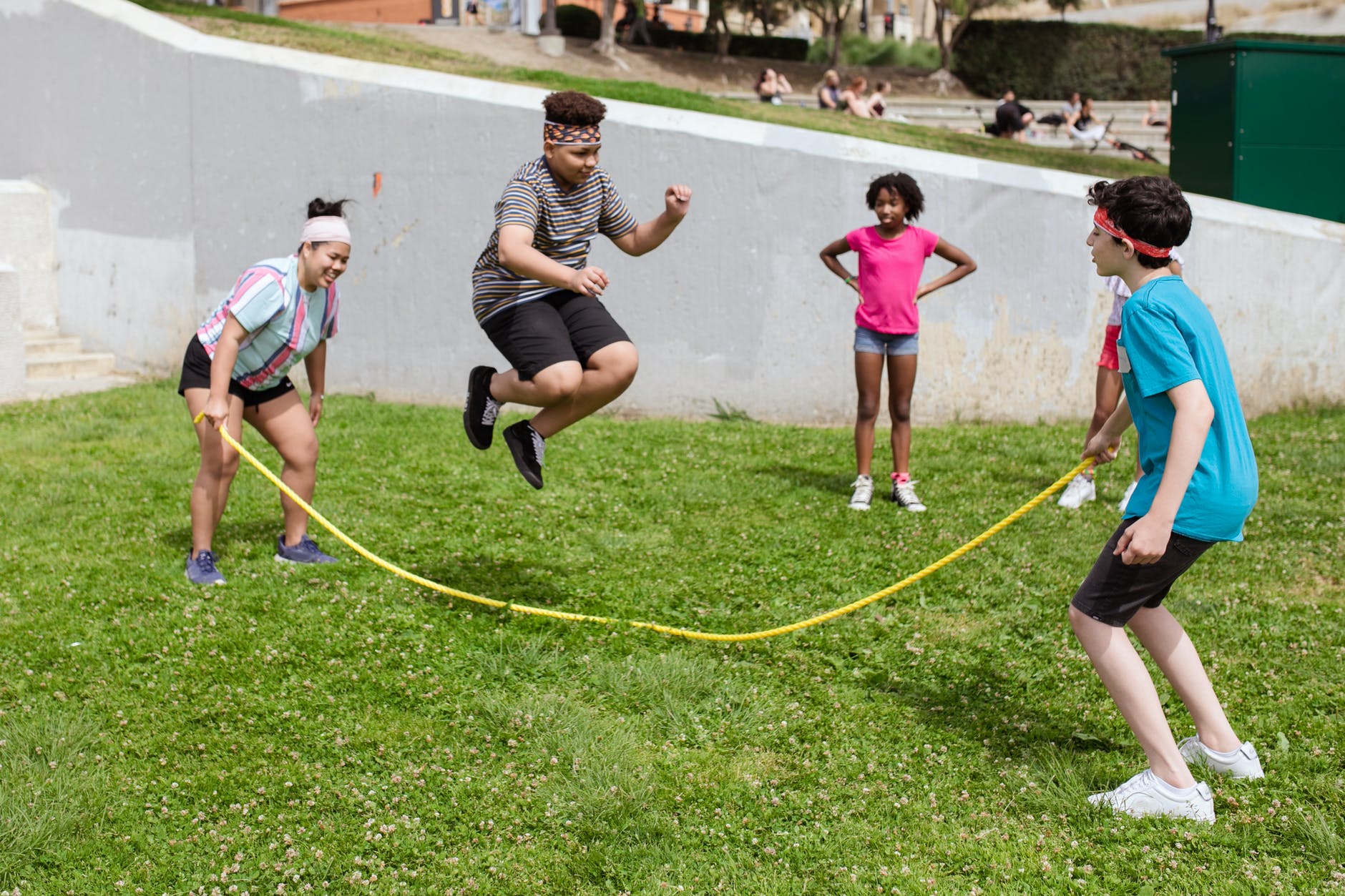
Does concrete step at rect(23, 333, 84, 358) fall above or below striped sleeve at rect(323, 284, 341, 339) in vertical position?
below

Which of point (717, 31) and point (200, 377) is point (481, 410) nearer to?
point (200, 377)

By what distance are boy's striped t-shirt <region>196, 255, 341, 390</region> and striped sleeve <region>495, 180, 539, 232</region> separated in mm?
1221

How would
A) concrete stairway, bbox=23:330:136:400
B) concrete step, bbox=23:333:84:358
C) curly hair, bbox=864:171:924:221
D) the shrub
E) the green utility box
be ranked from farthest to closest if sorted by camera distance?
1. the shrub
2. concrete step, bbox=23:333:84:358
3. concrete stairway, bbox=23:330:136:400
4. the green utility box
5. curly hair, bbox=864:171:924:221

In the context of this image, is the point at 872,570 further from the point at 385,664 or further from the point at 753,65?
the point at 753,65

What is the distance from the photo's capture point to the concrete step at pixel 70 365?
1259 cm

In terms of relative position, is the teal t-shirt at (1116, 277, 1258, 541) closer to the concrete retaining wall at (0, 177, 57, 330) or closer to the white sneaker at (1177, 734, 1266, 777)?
the white sneaker at (1177, 734, 1266, 777)

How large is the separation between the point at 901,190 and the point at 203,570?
463cm

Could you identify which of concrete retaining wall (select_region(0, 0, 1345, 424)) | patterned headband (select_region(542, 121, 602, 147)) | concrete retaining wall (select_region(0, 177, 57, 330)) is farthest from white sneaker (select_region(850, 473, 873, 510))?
concrete retaining wall (select_region(0, 177, 57, 330))

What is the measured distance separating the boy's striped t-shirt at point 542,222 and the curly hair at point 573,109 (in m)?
0.26

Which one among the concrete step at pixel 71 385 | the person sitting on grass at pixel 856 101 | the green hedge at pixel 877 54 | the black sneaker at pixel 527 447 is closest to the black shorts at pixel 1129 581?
the black sneaker at pixel 527 447

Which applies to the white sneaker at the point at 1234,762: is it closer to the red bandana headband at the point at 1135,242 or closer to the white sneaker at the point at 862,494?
the red bandana headband at the point at 1135,242

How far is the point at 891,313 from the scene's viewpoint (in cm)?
805

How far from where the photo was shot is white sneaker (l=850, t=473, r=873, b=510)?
8.09m

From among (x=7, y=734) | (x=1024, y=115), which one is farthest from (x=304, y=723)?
(x=1024, y=115)
